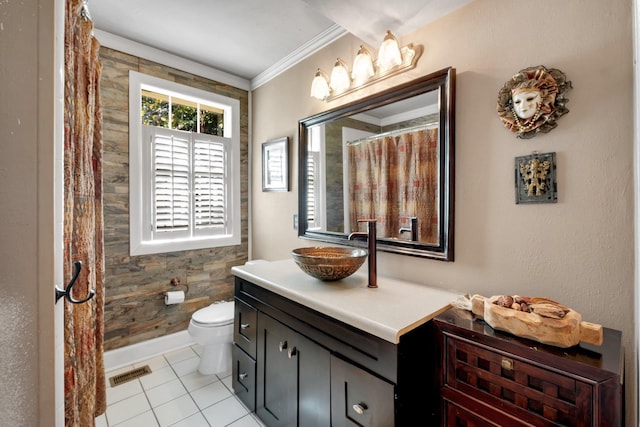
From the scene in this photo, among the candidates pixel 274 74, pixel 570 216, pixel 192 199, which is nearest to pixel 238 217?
pixel 192 199

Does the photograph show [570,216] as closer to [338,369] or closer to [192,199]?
[338,369]

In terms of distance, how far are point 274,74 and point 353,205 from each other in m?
1.57

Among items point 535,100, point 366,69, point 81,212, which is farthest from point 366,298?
point 366,69

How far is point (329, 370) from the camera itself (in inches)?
48.0

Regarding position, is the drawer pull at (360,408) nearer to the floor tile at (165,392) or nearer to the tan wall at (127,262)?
the floor tile at (165,392)

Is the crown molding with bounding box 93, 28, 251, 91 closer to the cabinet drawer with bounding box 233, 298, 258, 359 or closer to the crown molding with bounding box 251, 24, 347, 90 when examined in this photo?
the crown molding with bounding box 251, 24, 347, 90

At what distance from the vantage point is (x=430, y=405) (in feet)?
3.52

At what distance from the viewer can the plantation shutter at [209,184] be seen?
2670 millimetres

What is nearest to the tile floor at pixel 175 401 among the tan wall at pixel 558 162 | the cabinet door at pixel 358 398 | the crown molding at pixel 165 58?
the cabinet door at pixel 358 398

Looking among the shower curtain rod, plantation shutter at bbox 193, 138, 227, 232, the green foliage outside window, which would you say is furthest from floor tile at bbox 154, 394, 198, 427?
the green foliage outside window

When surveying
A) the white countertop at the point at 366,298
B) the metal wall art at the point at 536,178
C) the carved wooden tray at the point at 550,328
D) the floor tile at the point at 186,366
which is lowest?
the floor tile at the point at 186,366

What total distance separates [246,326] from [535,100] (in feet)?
6.17

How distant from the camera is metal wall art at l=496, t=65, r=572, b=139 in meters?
1.13

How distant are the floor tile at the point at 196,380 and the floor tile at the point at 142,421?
0.30 metres
